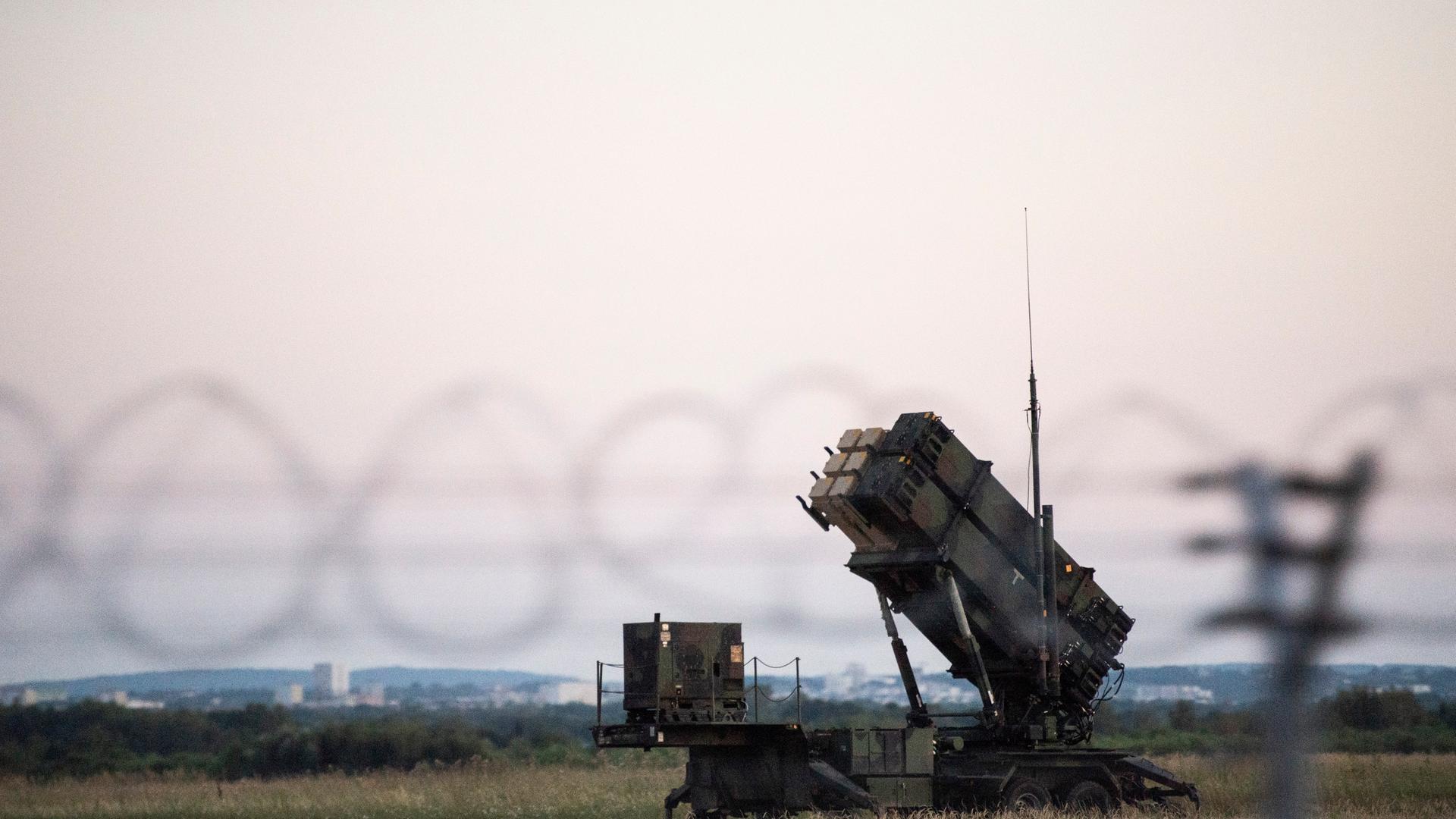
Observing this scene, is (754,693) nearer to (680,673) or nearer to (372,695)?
(680,673)

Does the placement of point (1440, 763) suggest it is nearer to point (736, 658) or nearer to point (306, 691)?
point (736, 658)

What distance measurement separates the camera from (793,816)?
28219 millimetres

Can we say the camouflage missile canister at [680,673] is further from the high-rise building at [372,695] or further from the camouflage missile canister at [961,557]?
the high-rise building at [372,695]

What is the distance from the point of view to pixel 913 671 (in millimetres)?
29500

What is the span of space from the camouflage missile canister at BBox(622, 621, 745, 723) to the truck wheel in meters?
4.39

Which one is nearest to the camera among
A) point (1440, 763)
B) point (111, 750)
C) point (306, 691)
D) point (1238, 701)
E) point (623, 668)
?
point (1238, 701)

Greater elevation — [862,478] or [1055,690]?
[862,478]

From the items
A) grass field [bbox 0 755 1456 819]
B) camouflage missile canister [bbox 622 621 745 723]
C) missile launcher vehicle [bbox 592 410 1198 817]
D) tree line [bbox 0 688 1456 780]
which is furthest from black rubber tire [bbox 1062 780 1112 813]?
camouflage missile canister [bbox 622 621 745 723]

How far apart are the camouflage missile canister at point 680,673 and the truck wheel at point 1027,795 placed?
4.39 meters

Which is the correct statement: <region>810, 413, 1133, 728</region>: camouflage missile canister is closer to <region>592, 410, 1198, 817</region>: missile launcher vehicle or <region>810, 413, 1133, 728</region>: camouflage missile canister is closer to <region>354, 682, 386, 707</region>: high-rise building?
<region>592, 410, 1198, 817</region>: missile launcher vehicle

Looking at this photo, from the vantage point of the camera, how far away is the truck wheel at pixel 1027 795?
92.9ft

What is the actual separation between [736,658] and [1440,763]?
18.4 metres

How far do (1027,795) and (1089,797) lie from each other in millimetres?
1129

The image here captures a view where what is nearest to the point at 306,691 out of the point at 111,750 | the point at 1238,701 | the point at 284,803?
the point at 111,750
